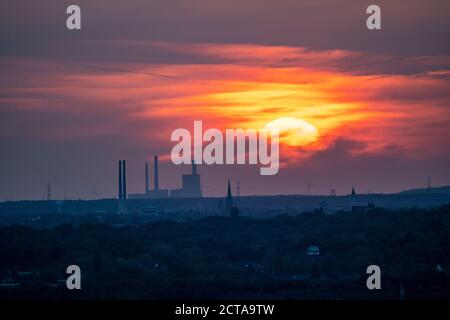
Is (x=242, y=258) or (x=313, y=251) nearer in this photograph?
(x=313, y=251)

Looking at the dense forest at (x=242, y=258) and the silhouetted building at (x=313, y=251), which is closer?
the dense forest at (x=242, y=258)

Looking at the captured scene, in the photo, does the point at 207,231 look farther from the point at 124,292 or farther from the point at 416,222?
the point at 124,292

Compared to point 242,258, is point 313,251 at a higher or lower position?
higher

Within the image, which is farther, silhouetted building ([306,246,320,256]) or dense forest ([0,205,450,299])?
silhouetted building ([306,246,320,256])

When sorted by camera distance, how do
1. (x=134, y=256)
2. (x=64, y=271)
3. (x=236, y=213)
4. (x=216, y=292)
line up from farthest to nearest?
(x=236, y=213) < (x=134, y=256) < (x=64, y=271) < (x=216, y=292)

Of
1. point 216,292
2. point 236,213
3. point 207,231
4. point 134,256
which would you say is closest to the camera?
point 216,292
